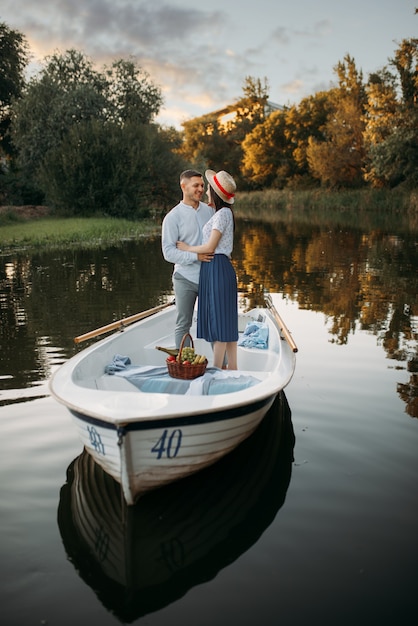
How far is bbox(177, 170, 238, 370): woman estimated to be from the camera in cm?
484

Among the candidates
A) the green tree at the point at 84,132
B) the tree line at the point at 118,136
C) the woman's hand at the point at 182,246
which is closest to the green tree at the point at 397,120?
the tree line at the point at 118,136

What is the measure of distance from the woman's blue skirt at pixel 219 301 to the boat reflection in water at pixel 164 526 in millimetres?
983

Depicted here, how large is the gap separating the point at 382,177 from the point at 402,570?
4103 cm

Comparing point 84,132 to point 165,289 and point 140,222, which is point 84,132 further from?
point 165,289

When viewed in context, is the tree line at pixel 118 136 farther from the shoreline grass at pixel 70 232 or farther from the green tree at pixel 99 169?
the shoreline grass at pixel 70 232

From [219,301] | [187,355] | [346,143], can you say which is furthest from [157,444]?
[346,143]

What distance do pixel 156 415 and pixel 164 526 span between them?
77cm

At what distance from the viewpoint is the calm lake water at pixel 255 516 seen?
2.94 metres

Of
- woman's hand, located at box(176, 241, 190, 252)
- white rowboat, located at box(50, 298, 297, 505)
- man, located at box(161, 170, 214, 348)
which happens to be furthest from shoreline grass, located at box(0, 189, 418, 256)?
white rowboat, located at box(50, 298, 297, 505)

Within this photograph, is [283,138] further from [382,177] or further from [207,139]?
[382,177]

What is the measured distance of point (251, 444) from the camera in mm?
4801

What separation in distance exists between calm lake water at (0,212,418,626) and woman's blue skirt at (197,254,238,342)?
3.03ft

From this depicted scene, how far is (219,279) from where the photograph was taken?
16.3 ft

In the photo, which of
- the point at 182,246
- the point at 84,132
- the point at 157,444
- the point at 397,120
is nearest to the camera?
the point at 157,444
